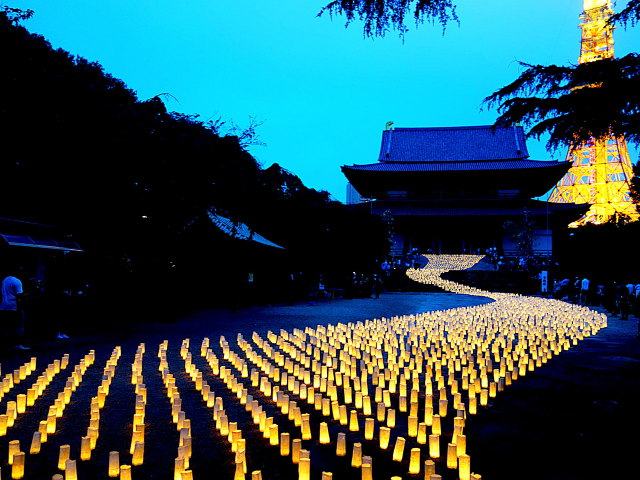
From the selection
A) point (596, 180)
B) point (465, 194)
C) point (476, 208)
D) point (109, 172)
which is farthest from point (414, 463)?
point (596, 180)

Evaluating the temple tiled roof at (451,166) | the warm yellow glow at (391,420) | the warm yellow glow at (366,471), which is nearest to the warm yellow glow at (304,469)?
the warm yellow glow at (366,471)

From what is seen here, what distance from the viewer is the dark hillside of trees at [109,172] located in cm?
1008

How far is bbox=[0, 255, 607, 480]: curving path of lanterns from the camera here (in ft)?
10.5

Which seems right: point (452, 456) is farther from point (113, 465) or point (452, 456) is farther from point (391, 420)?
point (113, 465)

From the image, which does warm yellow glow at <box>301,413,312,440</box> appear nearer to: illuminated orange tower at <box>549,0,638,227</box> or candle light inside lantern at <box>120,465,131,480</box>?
candle light inside lantern at <box>120,465,131,480</box>

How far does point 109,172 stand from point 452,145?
37289 mm

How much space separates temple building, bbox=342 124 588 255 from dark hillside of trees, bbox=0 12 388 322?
24.9 metres

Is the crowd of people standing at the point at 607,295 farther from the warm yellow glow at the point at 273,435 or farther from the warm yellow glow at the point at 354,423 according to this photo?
the warm yellow glow at the point at 273,435

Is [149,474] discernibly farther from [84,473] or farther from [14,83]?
[14,83]

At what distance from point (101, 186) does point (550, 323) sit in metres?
9.65

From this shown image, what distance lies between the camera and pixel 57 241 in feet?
34.7

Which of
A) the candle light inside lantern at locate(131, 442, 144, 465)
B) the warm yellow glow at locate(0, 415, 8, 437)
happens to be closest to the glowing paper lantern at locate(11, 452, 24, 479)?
the candle light inside lantern at locate(131, 442, 144, 465)

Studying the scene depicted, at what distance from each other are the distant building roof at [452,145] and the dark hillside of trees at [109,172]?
31411 mm

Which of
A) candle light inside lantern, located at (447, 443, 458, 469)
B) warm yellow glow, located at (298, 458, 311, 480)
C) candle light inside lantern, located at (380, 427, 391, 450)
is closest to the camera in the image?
warm yellow glow, located at (298, 458, 311, 480)
